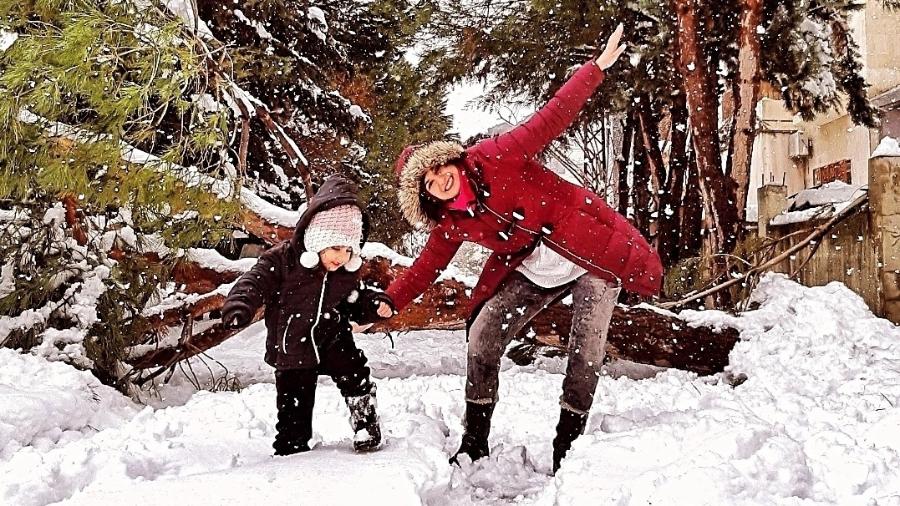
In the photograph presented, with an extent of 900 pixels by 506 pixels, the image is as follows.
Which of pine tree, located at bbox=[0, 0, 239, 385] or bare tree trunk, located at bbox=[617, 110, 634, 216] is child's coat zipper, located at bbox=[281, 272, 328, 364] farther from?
bare tree trunk, located at bbox=[617, 110, 634, 216]

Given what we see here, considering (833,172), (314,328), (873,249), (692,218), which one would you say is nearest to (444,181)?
(314,328)

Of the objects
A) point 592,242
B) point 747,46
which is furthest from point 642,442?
point 747,46

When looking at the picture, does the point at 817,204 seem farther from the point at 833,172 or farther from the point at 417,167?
the point at 833,172

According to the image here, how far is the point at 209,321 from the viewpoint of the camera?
7.00 meters

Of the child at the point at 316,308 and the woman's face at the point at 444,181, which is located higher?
the woman's face at the point at 444,181

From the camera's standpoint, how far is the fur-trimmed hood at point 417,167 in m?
3.27

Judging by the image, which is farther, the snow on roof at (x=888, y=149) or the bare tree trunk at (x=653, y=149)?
the bare tree trunk at (x=653, y=149)

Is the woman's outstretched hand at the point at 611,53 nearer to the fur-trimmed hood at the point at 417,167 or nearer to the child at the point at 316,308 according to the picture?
the fur-trimmed hood at the point at 417,167

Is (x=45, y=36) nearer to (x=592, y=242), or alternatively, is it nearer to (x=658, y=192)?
(x=592, y=242)

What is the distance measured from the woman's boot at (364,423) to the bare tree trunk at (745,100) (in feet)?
19.9

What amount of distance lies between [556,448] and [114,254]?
434 centimetres

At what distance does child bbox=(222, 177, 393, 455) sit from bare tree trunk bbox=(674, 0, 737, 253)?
18.9 feet

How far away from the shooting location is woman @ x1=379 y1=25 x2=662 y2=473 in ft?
10.8

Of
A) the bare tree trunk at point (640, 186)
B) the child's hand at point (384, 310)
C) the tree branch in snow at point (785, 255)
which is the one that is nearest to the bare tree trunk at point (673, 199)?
the bare tree trunk at point (640, 186)
